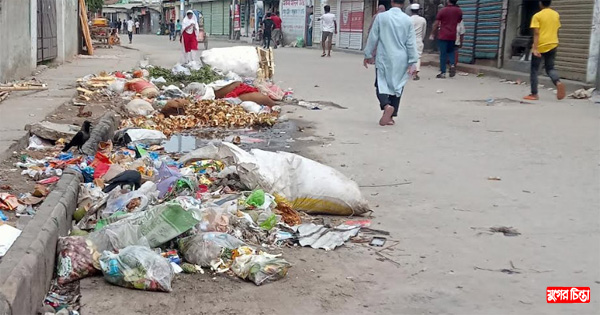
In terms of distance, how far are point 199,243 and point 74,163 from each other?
2396mm

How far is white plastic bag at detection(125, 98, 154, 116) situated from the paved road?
2.29 metres

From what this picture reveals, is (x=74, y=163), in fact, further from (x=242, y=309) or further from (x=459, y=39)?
(x=459, y=39)

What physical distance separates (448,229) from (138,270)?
1.99 meters

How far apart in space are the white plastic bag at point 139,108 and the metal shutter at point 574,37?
25.1ft

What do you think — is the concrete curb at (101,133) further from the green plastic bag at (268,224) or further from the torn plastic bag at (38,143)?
the green plastic bag at (268,224)

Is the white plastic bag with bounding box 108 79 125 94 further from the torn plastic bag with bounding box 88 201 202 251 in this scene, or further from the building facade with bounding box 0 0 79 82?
the torn plastic bag with bounding box 88 201 202 251

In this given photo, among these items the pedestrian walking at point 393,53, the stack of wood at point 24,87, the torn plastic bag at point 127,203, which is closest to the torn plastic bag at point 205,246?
the torn plastic bag at point 127,203

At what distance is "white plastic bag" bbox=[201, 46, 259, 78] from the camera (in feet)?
41.7

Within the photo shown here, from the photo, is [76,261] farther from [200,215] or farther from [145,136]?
[145,136]

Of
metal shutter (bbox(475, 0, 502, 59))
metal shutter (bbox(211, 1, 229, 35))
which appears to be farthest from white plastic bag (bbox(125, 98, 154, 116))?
metal shutter (bbox(211, 1, 229, 35))

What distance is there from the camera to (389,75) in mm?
8188

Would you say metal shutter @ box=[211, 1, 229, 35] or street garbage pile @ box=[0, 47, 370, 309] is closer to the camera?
street garbage pile @ box=[0, 47, 370, 309]

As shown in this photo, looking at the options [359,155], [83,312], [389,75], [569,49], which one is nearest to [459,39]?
[569,49]

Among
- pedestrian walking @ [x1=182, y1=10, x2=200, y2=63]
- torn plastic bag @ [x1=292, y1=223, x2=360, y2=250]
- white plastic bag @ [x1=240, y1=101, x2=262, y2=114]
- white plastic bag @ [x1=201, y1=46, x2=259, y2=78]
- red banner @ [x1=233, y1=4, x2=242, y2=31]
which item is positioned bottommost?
torn plastic bag @ [x1=292, y1=223, x2=360, y2=250]
